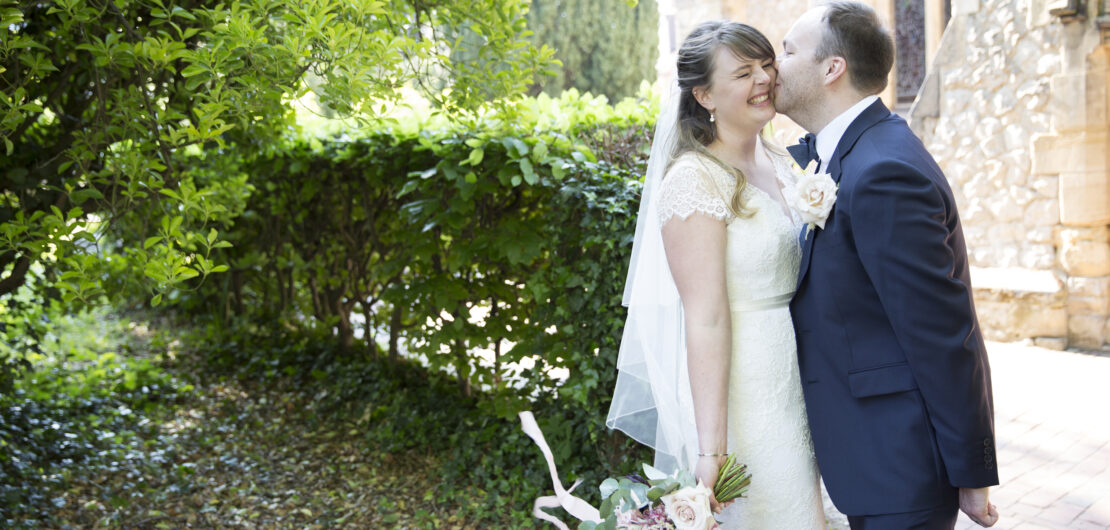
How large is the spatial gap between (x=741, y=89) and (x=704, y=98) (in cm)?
11

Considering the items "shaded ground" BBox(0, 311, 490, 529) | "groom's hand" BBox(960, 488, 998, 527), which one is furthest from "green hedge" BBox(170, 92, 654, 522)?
"groom's hand" BBox(960, 488, 998, 527)

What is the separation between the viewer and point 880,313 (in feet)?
6.05

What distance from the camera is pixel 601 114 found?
4.18 metres

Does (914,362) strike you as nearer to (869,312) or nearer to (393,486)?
(869,312)

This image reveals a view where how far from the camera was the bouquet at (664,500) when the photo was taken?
70.7 inches

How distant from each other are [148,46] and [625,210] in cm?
177

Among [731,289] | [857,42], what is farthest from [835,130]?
[731,289]

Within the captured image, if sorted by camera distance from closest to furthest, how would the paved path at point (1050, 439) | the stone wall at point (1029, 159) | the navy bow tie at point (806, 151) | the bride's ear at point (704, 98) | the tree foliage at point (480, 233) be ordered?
the bride's ear at point (704, 98) → the navy bow tie at point (806, 151) → the tree foliage at point (480, 233) → the paved path at point (1050, 439) → the stone wall at point (1029, 159)

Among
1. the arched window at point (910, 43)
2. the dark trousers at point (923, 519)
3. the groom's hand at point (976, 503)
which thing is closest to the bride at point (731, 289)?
the dark trousers at point (923, 519)

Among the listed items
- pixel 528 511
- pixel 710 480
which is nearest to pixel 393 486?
pixel 528 511

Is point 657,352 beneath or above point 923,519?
above

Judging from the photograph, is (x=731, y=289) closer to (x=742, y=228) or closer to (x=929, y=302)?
(x=742, y=228)

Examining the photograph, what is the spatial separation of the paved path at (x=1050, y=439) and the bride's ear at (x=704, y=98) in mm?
2396

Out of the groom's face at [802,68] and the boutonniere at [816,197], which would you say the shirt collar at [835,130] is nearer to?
the groom's face at [802,68]
